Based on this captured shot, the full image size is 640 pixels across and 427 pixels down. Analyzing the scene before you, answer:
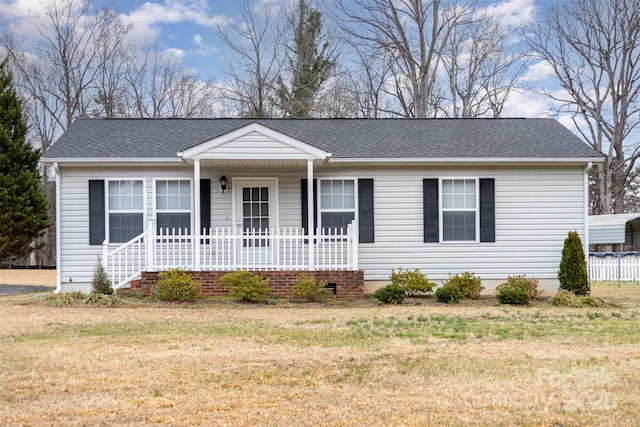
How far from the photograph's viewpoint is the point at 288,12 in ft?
106

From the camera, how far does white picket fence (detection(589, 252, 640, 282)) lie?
75.8ft

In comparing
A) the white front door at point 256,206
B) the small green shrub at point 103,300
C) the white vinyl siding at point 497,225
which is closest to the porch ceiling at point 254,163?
the white front door at point 256,206

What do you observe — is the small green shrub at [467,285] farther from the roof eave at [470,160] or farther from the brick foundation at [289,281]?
the roof eave at [470,160]

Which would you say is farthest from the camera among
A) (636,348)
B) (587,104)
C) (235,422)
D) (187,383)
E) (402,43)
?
(587,104)

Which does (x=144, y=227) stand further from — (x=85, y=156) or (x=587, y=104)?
(x=587, y=104)

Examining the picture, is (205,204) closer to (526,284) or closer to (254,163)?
(254,163)

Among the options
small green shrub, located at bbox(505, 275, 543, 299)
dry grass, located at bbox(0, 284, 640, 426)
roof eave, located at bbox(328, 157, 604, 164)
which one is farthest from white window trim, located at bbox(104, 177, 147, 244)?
small green shrub, located at bbox(505, 275, 543, 299)

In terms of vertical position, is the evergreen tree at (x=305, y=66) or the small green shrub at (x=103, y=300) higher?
the evergreen tree at (x=305, y=66)

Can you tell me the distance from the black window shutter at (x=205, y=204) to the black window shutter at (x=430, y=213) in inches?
185

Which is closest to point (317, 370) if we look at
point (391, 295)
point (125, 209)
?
point (391, 295)

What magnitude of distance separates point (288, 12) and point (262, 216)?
19.2 m

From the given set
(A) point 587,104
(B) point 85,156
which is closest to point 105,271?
(B) point 85,156

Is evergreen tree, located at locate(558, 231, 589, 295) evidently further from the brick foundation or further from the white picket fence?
the white picket fence

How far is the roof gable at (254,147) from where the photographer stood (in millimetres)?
14164
